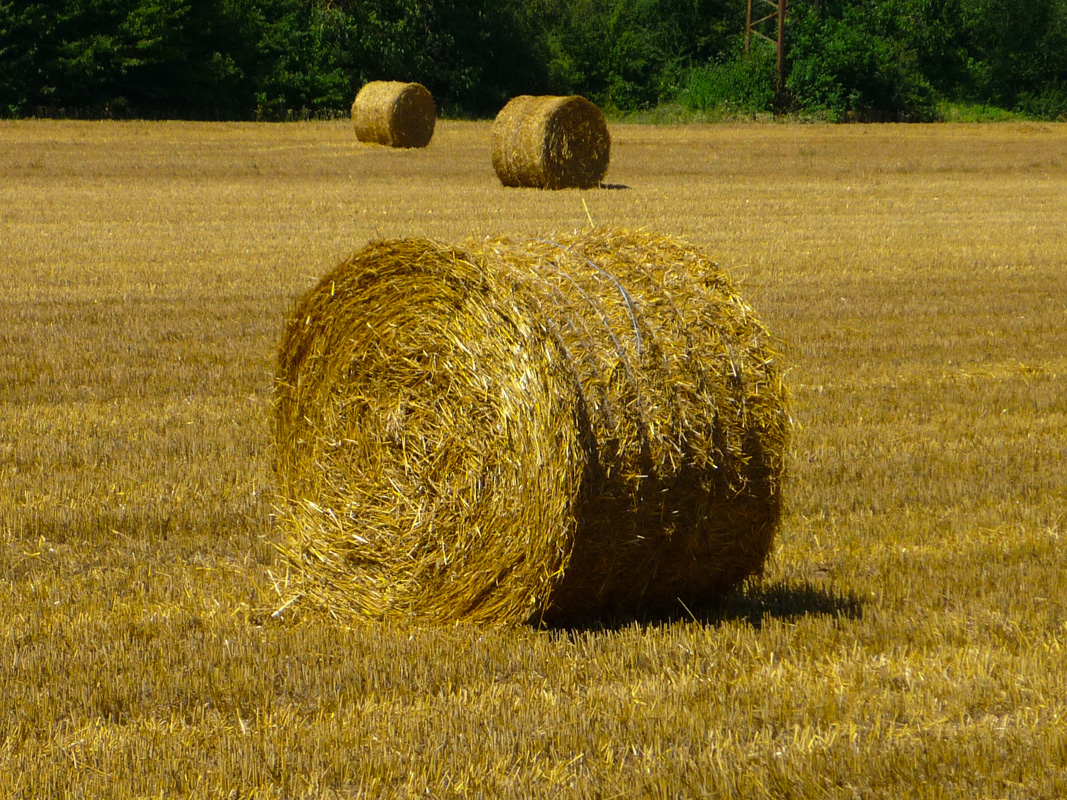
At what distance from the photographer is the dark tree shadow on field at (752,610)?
5520 millimetres

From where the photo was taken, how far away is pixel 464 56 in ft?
171

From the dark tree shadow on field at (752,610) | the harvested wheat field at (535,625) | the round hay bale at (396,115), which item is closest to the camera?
the harvested wheat field at (535,625)

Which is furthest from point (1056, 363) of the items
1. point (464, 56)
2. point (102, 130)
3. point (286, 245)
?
point (464, 56)

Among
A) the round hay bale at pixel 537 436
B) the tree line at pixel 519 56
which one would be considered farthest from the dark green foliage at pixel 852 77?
the round hay bale at pixel 537 436

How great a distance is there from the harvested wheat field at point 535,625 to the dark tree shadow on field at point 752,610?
2 cm

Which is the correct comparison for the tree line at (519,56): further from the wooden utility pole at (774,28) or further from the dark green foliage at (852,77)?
the wooden utility pole at (774,28)

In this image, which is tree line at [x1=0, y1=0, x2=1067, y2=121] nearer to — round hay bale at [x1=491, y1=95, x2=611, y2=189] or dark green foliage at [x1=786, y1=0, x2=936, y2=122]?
dark green foliage at [x1=786, y1=0, x2=936, y2=122]

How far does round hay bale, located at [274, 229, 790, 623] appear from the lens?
17.3ft

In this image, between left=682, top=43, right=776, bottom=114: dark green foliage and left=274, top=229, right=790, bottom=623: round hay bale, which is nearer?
left=274, top=229, right=790, bottom=623: round hay bale

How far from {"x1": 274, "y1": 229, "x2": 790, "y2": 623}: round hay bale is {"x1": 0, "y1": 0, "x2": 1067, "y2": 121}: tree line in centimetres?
3877

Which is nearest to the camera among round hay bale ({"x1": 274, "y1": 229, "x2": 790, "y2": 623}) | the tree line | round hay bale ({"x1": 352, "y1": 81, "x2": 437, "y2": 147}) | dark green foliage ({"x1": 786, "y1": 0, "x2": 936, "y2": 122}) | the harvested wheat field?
the harvested wheat field

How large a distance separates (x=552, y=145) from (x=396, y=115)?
9.21 metres

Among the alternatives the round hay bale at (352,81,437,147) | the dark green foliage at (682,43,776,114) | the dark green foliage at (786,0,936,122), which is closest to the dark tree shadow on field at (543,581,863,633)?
the round hay bale at (352,81,437,147)

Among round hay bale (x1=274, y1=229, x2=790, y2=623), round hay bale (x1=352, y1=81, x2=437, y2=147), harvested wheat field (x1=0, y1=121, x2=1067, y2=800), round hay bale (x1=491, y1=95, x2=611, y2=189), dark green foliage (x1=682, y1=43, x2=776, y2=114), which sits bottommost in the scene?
dark green foliage (x1=682, y1=43, x2=776, y2=114)
